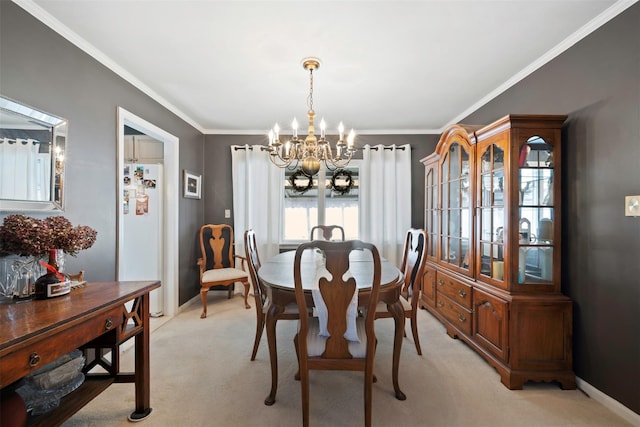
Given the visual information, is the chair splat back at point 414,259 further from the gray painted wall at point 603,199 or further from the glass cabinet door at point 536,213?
the gray painted wall at point 603,199

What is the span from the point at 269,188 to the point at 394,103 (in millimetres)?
2071

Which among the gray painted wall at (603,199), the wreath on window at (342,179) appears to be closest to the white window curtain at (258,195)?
the wreath on window at (342,179)

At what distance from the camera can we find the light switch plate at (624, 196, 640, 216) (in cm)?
152

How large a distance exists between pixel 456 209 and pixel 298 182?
7.62 ft

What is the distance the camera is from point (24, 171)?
5.11ft

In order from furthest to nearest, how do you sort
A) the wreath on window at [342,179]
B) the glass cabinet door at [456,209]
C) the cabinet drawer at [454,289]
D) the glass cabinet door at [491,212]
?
the wreath on window at [342,179] < the glass cabinet door at [456,209] < the cabinet drawer at [454,289] < the glass cabinet door at [491,212]

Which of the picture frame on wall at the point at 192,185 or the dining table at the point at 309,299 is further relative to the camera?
the picture frame on wall at the point at 192,185

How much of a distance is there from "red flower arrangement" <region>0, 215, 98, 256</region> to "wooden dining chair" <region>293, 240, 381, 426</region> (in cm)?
129

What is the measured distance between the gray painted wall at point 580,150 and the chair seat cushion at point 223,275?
3.61 ft

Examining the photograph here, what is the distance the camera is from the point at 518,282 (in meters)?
1.95

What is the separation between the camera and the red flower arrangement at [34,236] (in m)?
1.35

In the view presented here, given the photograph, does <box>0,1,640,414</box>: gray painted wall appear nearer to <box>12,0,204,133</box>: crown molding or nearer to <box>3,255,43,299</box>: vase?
<box>12,0,204,133</box>: crown molding

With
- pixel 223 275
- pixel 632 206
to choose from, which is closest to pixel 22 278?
pixel 223 275

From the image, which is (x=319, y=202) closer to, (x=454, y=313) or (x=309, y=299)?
(x=454, y=313)
